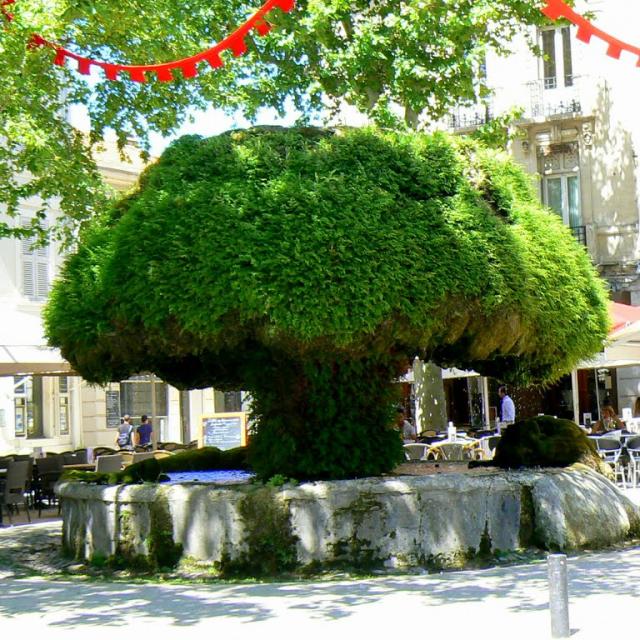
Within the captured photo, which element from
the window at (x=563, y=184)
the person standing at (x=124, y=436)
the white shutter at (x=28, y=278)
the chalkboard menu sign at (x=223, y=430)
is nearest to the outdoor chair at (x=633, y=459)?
the chalkboard menu sign at (x=223, y=430)

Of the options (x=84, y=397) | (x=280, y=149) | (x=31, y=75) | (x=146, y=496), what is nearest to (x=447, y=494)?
(x=146, y=496)

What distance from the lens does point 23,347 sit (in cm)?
1620

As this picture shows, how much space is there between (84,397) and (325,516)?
21.7 meters

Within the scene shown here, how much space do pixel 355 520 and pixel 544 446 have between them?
294 centimetres

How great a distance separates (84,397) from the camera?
30906 mm

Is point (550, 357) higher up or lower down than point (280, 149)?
lower down

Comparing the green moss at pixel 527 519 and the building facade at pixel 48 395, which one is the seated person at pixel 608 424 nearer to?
the building facade at pixel 48 395

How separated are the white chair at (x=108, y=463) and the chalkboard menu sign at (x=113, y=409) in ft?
50.5

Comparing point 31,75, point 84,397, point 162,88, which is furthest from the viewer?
point 84,397

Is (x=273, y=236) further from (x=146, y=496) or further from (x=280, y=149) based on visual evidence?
(x=146, y=496)

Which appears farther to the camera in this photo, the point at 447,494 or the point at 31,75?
the point at 31,75

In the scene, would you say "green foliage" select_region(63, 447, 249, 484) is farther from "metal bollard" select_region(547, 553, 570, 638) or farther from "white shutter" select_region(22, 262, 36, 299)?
"white shutter" select_region(22, 262, 36, 299)

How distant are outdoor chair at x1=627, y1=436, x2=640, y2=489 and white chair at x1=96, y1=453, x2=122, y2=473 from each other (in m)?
7.61

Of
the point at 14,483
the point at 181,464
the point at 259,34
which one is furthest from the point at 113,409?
the point at 259,34
